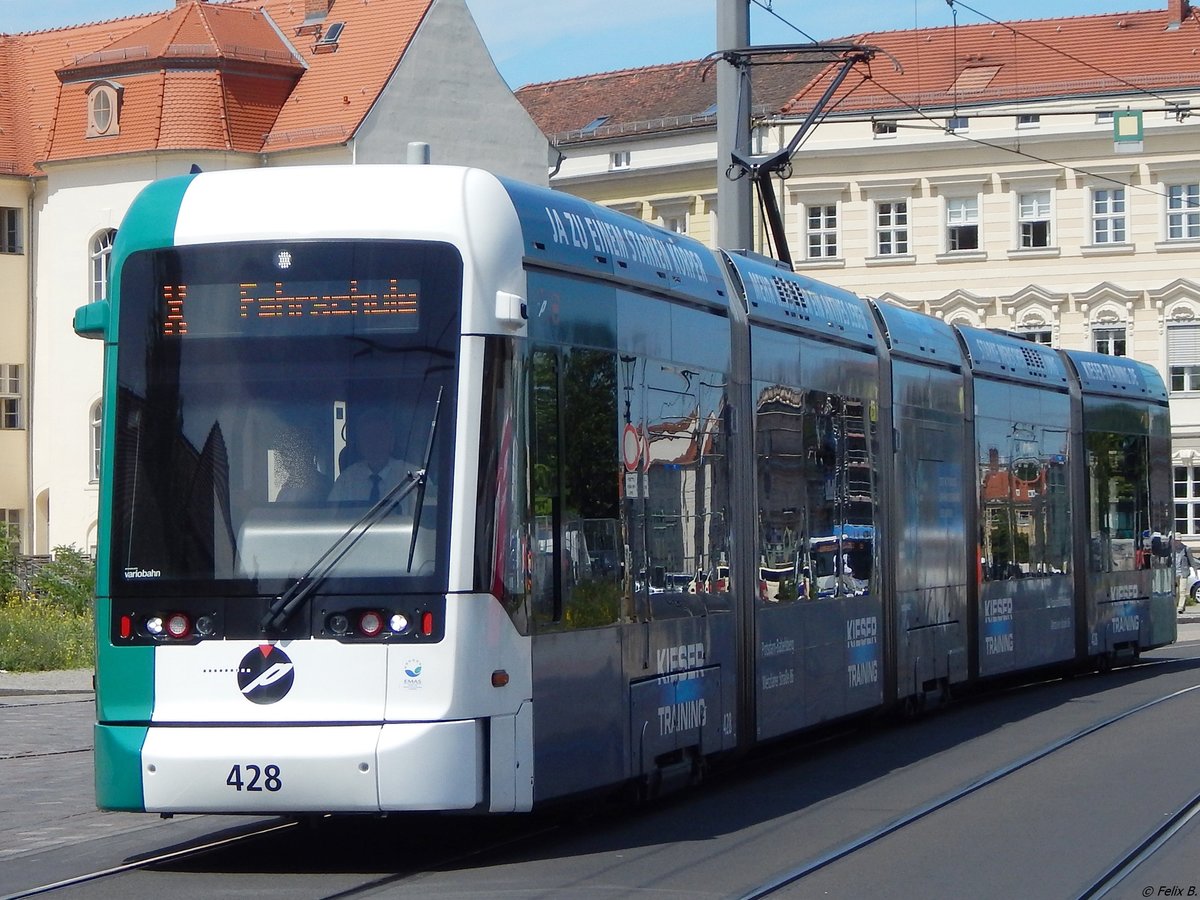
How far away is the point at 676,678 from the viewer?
11492 mm

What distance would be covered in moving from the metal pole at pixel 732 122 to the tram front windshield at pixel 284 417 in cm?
1048

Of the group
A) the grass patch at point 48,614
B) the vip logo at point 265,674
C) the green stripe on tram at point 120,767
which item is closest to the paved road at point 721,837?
the green stripe on tram at point 120,767

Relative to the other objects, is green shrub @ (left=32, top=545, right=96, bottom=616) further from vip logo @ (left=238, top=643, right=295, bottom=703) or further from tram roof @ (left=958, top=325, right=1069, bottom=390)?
vip logo @ (left=238, top=643, right=295, bottom=703)

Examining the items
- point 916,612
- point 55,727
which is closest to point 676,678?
point 916,612

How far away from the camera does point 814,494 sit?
14.3 m

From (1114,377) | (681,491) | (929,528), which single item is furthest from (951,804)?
(1114,377)

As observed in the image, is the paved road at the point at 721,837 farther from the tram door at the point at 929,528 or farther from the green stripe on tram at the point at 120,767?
the tram door at the point at 929,528

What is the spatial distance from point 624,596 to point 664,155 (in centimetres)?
4901

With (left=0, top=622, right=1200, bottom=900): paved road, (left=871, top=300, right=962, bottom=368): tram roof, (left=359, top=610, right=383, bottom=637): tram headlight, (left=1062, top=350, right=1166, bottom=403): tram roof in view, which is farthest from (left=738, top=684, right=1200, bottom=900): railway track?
(left=1062, top=350, right=1166, bottom=403): tram roof

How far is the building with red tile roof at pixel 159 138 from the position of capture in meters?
47.7

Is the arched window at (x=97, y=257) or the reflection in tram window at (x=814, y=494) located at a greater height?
the arched window at (x=97, y=257)

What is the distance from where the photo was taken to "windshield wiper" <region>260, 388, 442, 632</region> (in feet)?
29.9

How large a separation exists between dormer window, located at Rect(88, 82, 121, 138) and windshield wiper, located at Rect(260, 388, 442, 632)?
4138 cm

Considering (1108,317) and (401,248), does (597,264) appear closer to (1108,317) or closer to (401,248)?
(401,248)
